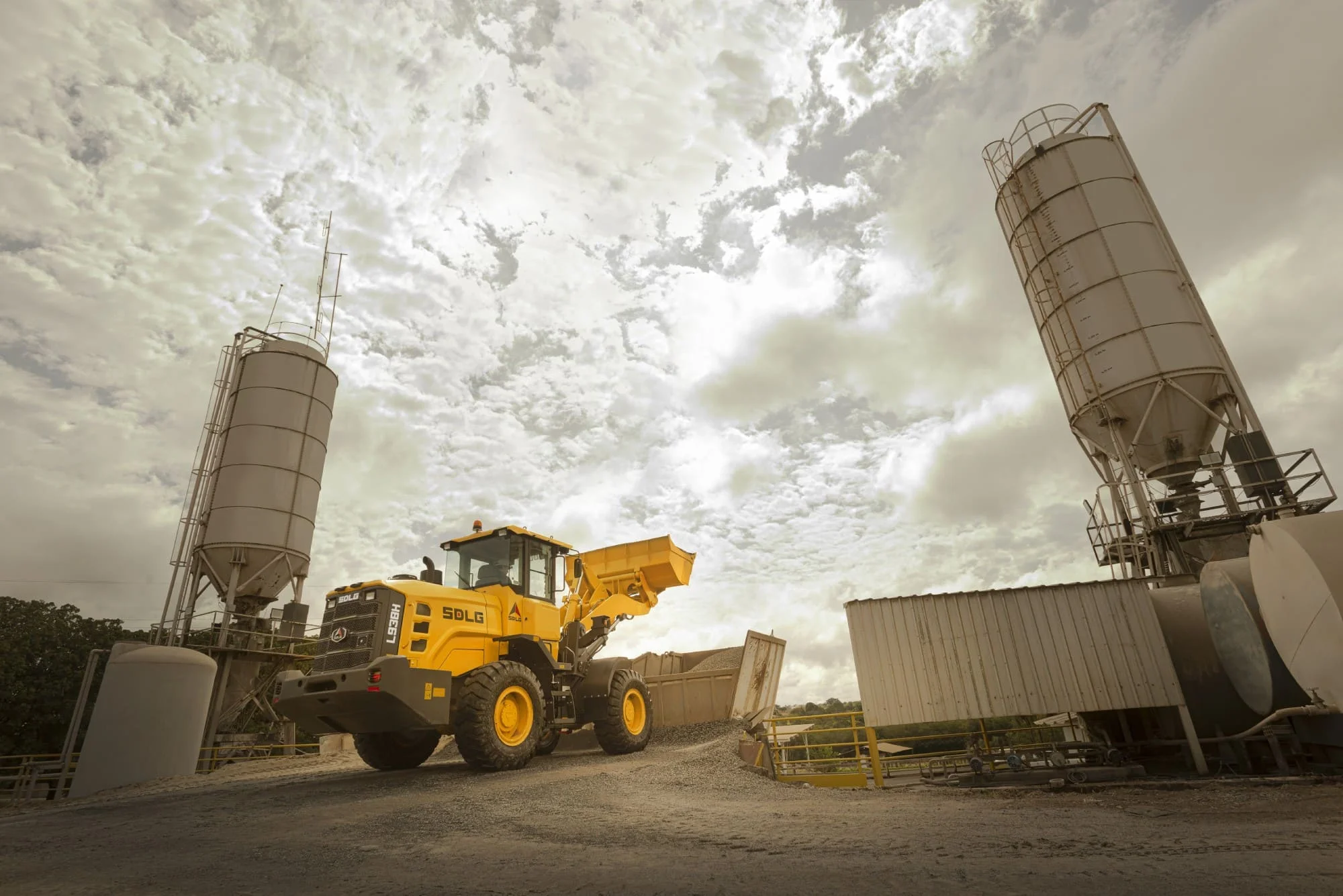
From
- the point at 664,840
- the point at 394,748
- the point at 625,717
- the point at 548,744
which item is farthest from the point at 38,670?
the point at 664,840

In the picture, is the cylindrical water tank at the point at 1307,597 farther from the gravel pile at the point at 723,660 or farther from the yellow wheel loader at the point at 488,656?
the yellow wheel loader at the point at 488,656

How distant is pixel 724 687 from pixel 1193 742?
27.1 ft

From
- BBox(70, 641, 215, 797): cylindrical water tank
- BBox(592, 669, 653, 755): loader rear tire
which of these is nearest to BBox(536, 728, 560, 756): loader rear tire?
BBox(592, 669, 653, 755): loader rear tire

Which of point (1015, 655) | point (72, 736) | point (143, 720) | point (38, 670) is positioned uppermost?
point (38, 670)

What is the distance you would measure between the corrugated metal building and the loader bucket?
377cm

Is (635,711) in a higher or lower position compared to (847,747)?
higher

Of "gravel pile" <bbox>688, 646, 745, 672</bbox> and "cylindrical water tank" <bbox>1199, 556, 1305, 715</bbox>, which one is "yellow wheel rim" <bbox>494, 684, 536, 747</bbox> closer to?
"gravel pile" <bbox>688, 646, 745, 672</bbox>

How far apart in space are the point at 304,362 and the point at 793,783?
783 inches

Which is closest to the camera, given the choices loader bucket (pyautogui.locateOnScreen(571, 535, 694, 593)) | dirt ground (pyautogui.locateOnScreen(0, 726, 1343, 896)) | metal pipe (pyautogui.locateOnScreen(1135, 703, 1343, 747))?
dirt ground (pyautogui.locateOnScreen(0, 726, 1343, 896))

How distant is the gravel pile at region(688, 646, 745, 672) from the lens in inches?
578

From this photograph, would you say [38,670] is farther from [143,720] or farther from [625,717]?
[625,717]

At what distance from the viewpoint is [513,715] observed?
977 centimetres

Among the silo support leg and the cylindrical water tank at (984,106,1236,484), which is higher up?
the cylindrical water tank at (984,106,1236,484)

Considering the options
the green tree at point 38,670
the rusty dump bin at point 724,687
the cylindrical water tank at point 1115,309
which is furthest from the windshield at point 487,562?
the green tree at point 38,670
